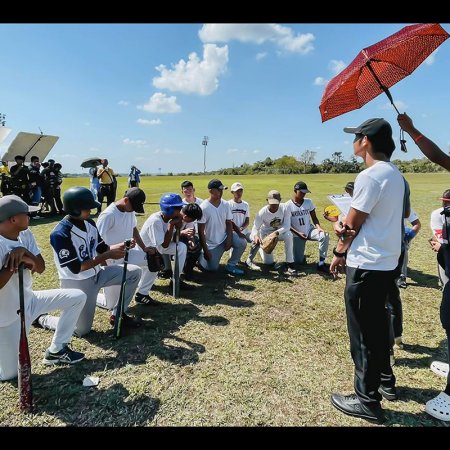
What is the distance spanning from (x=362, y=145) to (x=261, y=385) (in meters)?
2.43

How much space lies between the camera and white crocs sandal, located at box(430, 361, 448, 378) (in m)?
3.25

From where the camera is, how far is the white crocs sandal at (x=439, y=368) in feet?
10.7

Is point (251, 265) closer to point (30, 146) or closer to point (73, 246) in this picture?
point (73, 246)

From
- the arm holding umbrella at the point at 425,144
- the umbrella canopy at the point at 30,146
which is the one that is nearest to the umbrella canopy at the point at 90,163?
the umbrella canopy at the point at 30,146

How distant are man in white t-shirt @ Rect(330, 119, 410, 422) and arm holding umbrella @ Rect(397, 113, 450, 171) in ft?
1.41

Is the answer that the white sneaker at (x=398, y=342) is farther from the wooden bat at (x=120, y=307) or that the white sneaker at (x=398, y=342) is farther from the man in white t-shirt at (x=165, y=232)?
the wooden bat at (x=120, y=307)

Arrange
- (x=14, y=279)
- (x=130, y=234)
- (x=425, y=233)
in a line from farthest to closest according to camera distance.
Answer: (x=425, y=233), (x=130, y=234), (x=14, y=279)

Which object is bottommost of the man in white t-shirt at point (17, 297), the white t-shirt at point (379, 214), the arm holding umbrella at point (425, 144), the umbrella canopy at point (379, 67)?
the man in white t-shirt at point (17, 297)

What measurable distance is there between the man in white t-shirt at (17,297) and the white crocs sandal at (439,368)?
3841mm

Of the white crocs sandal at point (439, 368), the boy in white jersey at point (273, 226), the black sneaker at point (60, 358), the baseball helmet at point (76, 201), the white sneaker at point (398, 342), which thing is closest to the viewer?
the white crocs sandal at point (439, 368)

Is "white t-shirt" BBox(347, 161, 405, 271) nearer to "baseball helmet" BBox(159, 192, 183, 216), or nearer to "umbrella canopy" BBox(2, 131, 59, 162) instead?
"baseball helmet" BBox(159, 192, 183, 216)
